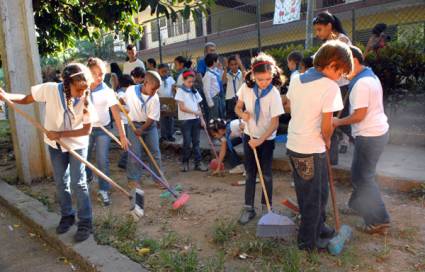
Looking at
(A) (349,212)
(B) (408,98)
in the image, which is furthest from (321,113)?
(B) (408,98)

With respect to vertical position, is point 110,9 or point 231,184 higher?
point 110,9

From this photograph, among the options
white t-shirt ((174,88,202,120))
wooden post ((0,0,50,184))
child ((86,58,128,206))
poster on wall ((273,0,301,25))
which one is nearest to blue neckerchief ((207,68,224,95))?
white t-shirt ((174,88,202,120))

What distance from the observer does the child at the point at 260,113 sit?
3.69 m

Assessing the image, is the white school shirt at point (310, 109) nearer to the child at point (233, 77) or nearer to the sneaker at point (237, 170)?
the sneaker at point (237, 170)

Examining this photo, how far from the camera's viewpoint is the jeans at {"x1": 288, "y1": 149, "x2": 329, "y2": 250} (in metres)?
3.06

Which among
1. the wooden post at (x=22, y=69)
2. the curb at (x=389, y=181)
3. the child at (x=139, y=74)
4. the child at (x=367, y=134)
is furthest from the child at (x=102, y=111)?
the curb at (x=389, y=181)

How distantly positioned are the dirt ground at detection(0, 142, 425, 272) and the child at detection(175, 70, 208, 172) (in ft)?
0.98

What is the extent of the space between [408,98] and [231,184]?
10.4 feet

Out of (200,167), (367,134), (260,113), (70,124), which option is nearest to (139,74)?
(200,167)

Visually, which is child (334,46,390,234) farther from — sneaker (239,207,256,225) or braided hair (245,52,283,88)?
sneaker (239,207,256,225)

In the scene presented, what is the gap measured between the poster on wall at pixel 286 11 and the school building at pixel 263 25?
4.05 ft

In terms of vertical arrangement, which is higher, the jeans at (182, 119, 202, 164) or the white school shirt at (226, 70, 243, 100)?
the white school shirt at (226, 70, 243, 100)

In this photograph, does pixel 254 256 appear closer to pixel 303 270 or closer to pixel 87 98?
pixel 303 270

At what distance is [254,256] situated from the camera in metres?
3.22
